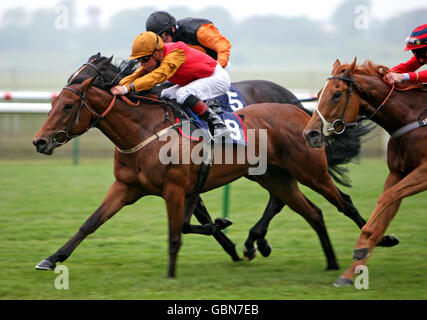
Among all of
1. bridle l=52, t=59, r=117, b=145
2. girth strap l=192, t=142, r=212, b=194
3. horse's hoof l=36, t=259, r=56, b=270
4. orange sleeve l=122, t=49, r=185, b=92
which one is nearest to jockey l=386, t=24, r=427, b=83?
girth strap l=192, t=142, r=212, b=194

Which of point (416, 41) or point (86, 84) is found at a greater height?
point (416, 41)

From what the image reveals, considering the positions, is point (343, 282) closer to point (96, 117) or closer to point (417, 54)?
point (417, 54)

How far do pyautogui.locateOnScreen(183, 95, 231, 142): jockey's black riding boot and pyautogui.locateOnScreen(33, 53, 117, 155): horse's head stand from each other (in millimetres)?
665

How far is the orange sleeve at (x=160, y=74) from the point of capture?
4.47 meters

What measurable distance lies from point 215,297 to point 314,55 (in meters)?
42.6

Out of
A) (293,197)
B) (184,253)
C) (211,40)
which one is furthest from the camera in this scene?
(211,40)

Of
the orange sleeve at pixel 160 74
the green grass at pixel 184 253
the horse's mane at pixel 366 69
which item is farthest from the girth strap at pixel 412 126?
the orange sleeve at pixel 160 74

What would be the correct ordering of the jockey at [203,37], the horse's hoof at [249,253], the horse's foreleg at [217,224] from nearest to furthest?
1. the horse's foreleg at [217,224]
2. the horse's hoof at [249,253]
3. the jockey at [203,37]

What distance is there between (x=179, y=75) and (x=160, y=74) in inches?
12.4

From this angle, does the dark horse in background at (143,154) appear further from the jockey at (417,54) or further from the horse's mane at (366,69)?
the jockey at (417,54)

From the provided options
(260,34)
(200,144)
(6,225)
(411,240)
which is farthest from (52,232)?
(260,34)

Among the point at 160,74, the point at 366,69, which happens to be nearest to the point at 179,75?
the point at 160,74

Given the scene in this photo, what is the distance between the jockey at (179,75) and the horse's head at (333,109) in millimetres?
706

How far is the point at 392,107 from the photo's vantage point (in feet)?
14.4
